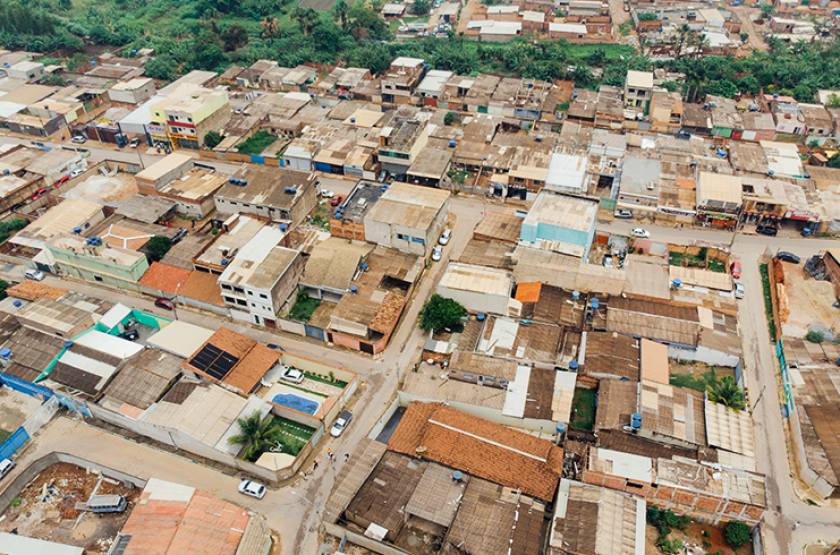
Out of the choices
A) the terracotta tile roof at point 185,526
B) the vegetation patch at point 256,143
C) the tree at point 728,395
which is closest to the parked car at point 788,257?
the tree at point 728,395

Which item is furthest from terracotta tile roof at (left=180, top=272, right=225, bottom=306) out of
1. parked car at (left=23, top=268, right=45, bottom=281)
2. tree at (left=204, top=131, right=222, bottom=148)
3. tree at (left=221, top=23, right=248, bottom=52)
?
tree at (left=221, top=23, right=248, bottom=52)

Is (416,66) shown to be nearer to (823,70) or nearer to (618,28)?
(618,28)

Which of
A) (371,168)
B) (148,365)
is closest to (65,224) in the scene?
(148,365)

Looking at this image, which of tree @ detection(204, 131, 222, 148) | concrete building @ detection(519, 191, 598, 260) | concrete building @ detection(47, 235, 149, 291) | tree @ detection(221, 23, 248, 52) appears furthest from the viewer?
tree @ detection(221, 23, 248, 52)

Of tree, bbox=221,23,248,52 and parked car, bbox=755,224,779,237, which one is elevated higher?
tree, bbox=221,23,248,52

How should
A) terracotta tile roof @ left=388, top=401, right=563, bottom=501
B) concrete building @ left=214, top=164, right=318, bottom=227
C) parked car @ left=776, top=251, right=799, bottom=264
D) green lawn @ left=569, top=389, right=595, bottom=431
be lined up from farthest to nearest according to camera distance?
concrete building @ left=214, top=164, right=318, bottom=227 < parked car @ left=776, top=251, right=799, bottom=264 < green lawn @ left=569, top=389, right=595, bottom=431 < terracotta tile roof @ left=388, top=401, right=563, bottom=501

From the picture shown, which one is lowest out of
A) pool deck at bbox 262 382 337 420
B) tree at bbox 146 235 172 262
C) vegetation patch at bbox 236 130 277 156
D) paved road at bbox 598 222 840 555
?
paved road at bbox 598 222 840 555

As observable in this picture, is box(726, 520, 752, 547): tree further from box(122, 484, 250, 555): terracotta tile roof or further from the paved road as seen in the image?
box(122, 484, 250, 555): terracotta tile roof
